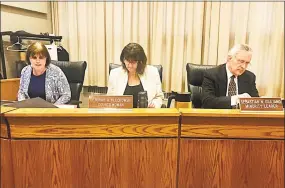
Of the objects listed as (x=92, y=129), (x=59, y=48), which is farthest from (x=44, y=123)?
(x=59, y=48)

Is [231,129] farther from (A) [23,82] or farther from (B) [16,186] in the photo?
(A) [23,82]

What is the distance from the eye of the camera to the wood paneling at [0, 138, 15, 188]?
1142mm

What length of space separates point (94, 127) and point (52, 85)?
93 cm

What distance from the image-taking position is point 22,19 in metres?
2.70

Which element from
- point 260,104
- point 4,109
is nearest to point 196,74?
point 260,104

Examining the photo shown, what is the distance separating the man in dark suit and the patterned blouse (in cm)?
106

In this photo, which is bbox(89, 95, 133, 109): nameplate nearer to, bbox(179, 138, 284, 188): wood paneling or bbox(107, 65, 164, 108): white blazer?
bbox(179, 138, 284, 188): wood paneling

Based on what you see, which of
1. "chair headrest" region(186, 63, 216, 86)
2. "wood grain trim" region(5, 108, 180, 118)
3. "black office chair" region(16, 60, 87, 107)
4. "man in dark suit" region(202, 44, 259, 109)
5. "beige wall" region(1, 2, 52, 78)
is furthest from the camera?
"beige wall" region(1, 2, 52, 78)

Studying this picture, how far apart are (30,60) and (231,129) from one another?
4.82 ft

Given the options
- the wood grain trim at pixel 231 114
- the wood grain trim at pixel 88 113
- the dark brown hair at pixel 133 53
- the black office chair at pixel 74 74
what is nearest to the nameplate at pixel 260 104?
the wood grain trim at pixel 231 114

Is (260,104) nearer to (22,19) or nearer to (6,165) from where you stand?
(6,165)

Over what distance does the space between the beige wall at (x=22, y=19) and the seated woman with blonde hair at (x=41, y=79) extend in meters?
0.49

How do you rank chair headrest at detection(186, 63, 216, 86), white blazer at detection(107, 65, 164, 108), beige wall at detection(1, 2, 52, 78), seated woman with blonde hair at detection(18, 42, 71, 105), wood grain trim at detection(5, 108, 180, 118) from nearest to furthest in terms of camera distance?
wood grain trim at detection(5, 108, 180, 118)
seated woman with blonde hair at detection(18, 42, 71, 105)
white blazer at detection(107, 65, 164, 108)
chair headrest at detection(186, 63, 216, 86)
beige wall at detection(1, 2, 52, 78)

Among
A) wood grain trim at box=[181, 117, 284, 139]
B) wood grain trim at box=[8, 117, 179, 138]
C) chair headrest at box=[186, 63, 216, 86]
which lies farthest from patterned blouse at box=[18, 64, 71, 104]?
wood grain trim at box=[181, 117, 284, 139]
